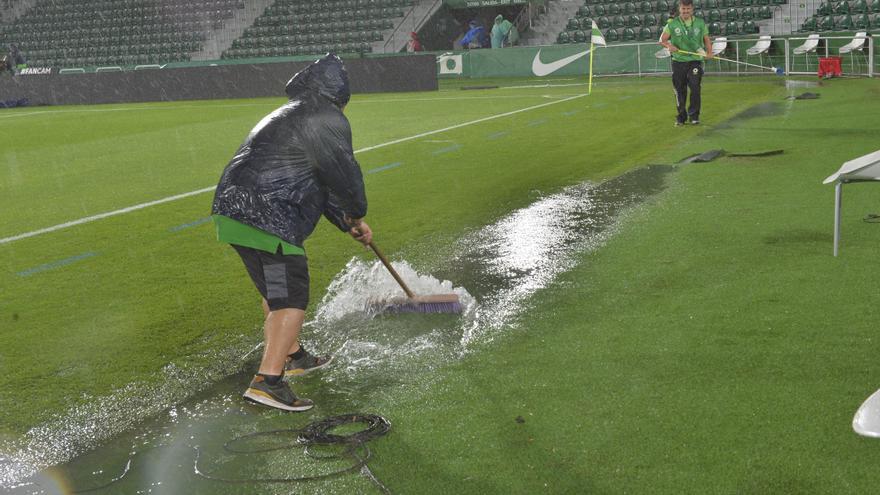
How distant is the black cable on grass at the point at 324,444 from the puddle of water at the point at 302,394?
0.07ft

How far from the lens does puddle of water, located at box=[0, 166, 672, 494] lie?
3.67 m

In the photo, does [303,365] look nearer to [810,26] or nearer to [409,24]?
[810,26]

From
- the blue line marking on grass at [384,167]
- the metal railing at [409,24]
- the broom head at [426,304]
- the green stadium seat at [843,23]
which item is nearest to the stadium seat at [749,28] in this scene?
the green stadium seat at [843,23]

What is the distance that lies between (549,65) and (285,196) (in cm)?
2770

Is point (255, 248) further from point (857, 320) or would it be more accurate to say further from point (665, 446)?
point (857, 320)

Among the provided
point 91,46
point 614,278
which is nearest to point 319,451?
point 614,278

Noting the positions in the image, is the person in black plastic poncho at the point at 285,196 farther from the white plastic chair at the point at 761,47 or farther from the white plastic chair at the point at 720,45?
the white plastic chair at the point at 720,45

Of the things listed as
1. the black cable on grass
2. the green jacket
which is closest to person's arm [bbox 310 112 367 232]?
the black cable on grass

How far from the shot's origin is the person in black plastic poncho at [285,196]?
432 centimetres

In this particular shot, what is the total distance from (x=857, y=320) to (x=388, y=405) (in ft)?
8.38

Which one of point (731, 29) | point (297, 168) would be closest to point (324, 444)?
point (297, 168)

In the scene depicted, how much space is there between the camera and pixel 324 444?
3.85m

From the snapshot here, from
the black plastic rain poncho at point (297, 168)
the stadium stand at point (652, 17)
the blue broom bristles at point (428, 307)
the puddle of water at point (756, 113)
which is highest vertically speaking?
the black plastic rain poncho at point (297, 168)

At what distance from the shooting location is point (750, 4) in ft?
100
